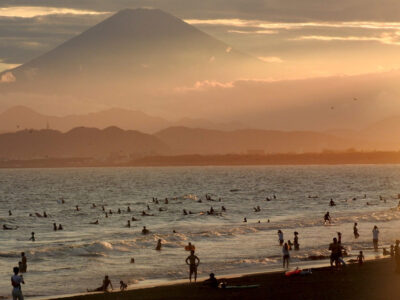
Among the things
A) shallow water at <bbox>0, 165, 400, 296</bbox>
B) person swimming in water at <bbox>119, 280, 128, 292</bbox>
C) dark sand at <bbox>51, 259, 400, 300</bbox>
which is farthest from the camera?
shallow water at <bbox>0, 165, 400, 296</bbox>

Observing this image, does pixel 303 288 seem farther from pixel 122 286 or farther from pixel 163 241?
pixel 163 241

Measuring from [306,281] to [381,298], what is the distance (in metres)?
4.69

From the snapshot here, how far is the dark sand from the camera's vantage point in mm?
25375

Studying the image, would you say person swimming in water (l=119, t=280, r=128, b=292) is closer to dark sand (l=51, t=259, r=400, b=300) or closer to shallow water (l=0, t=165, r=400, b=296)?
dark sand (l=51, t=259, r=400, b=300)

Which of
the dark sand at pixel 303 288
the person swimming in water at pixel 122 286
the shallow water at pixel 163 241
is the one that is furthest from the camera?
the shallow water at pixel 163 241

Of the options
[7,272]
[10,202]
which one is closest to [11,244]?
[7,272]

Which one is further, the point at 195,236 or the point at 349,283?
the point at 195,236

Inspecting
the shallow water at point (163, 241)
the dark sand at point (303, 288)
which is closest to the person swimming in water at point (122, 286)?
the dark sand at point (303, 288)

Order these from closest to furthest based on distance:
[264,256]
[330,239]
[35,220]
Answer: [264,256] < [330,239] < [35,220]

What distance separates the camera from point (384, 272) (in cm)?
3045

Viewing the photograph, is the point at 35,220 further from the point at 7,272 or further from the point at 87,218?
the point at 7,272

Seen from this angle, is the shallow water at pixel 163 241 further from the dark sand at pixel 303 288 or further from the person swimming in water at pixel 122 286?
the dark sand at pixel 303 288

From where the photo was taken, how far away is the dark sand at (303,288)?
25.4 metres

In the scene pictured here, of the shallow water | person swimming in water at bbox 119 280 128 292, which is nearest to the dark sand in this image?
person swimming in water at bbox 119 280 128 292
